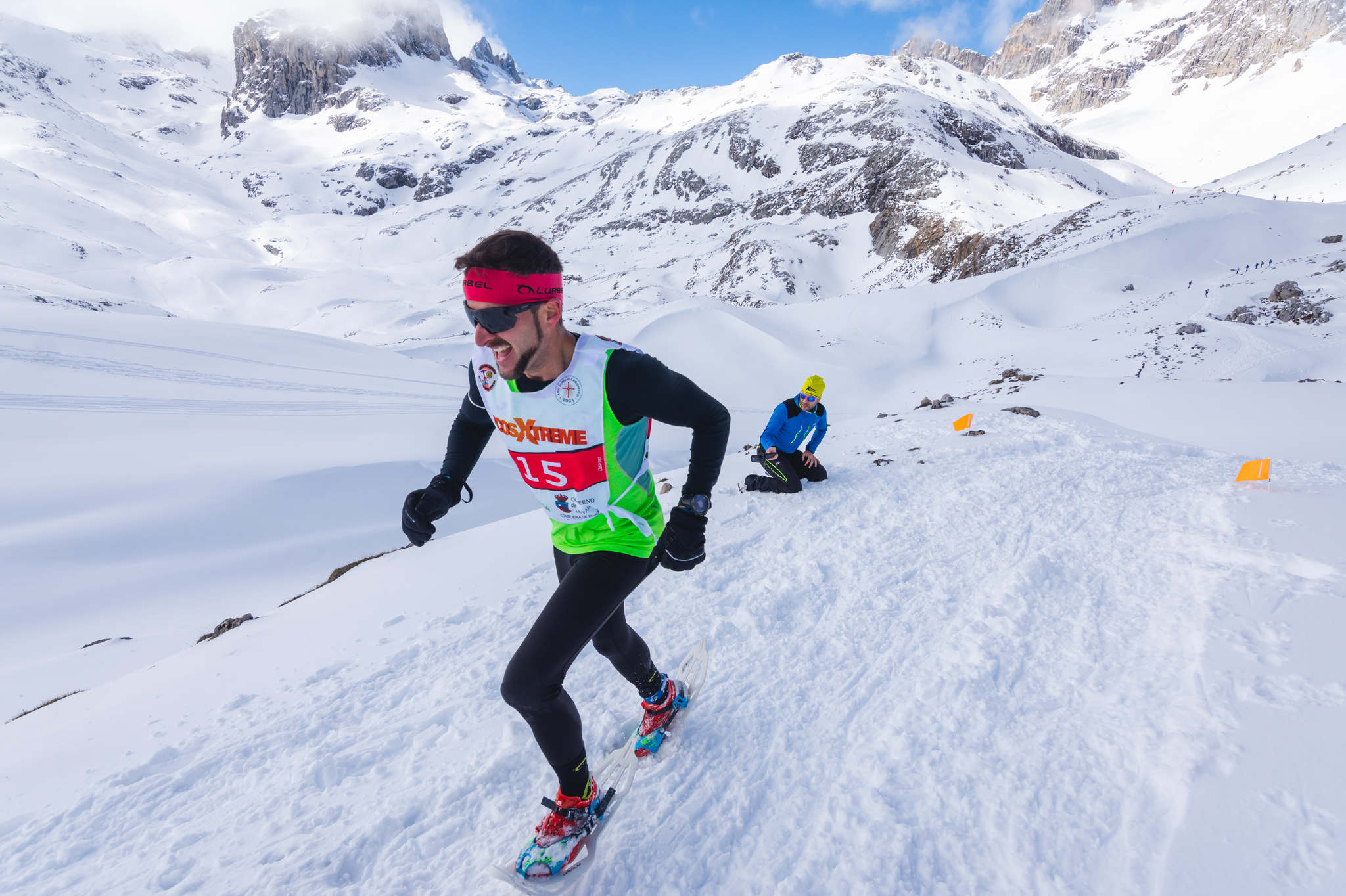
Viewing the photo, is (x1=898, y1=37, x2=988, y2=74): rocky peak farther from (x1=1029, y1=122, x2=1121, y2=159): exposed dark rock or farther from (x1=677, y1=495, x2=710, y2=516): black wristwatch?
(x1=677, y1=495, x2=710, y2=516): black wristwatch

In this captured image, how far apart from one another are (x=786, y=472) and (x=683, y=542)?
4.44 m

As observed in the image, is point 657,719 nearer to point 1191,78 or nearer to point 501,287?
point 501,287

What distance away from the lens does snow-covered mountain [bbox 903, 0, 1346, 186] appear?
8488 centimetres

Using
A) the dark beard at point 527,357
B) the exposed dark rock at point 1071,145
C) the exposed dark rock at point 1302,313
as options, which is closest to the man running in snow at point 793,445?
the dark beard at point 527,357

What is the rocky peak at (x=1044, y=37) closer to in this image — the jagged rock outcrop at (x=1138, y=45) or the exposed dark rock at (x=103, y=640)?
the jagged rock outcrop at (x=1138, y=45)

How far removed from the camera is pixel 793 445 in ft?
22.3

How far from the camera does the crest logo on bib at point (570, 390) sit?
2242 millimetres

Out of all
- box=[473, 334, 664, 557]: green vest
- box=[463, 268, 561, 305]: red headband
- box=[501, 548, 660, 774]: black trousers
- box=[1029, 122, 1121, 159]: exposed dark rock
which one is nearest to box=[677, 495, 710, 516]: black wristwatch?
box=[473, 334, 664, 557]: green vest

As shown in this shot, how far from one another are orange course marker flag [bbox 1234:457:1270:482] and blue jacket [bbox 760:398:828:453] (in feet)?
13.3

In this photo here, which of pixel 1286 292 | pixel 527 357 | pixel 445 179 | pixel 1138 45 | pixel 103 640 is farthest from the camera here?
pixel 1138 45

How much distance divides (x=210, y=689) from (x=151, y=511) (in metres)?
6.15

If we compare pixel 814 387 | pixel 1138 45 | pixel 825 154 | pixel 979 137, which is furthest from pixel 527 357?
pixel 1138 45

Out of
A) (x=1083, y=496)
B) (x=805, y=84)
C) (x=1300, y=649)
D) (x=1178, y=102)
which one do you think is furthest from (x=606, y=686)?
(x=1178, y=102)

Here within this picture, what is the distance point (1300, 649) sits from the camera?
2854 millimetres
